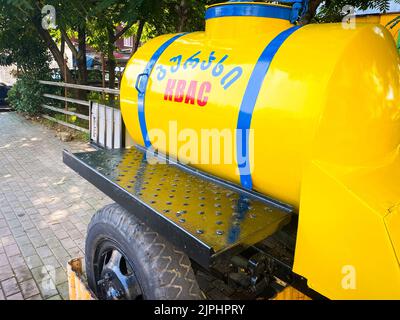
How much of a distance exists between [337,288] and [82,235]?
9.93 ft

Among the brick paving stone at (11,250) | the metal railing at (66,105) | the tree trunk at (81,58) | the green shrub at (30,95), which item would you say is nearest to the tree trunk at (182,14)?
the brick paving stone at (11,250)

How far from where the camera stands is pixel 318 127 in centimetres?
127

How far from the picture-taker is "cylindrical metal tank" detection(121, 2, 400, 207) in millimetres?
1305

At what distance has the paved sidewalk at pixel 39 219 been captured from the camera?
2.92 m

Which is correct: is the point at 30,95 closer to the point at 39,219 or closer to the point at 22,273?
the point at 39,219

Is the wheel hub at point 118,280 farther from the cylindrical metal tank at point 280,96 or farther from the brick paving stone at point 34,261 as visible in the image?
the brick paving stone at point 34,261

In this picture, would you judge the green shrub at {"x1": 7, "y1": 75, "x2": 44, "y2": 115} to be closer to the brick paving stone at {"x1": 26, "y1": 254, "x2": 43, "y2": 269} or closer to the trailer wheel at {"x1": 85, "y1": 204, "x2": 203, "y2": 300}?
the brick paving stone at {"x1": 26, "y1": 254, "x2": 43, "y2": 269}

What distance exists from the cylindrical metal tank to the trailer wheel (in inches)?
18.8

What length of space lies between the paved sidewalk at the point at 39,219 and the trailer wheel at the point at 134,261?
1050 millimetres

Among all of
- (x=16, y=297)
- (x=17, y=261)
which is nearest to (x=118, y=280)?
(x=16, y=297)

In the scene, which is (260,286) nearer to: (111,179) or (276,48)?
(111,179)

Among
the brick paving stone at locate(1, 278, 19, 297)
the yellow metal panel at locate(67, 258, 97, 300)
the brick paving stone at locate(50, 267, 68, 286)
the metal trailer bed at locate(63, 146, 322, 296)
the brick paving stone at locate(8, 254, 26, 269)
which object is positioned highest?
the metal trailer bed at locate(63, 146, 322, 296)

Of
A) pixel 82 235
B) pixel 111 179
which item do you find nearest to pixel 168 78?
pixel 111 179

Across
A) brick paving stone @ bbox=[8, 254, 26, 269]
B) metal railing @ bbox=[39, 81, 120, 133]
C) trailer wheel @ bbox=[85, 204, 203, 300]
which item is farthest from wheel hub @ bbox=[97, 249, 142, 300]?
metal railing @ bbox=[39, 81, 120, 133]
